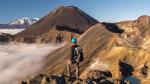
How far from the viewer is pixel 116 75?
19062cm

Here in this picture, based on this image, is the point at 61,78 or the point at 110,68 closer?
the point at 61,78

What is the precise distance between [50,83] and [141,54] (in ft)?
450

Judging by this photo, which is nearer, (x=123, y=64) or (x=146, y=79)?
(x=146, y=79)

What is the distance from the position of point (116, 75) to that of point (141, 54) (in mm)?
18631

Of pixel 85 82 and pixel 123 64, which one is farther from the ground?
pixel 85 82

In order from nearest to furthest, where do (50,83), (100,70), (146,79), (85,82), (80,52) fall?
1. (80,52)
2. (85,82)
3. (50,83)
4. (146,79)
5. (100,70)

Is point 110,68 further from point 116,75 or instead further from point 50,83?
point 50,83

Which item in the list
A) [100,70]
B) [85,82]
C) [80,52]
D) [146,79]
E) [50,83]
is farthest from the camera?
[100,70]

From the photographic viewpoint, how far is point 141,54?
7869 inches

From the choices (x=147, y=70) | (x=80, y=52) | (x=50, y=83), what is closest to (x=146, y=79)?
(x=147, y=70)

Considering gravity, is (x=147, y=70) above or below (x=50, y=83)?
below

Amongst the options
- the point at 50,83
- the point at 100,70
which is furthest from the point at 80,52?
the point at 100,70

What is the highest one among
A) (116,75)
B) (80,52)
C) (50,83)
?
(80,52)

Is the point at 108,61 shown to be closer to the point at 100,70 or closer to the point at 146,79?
the point at 100,70
